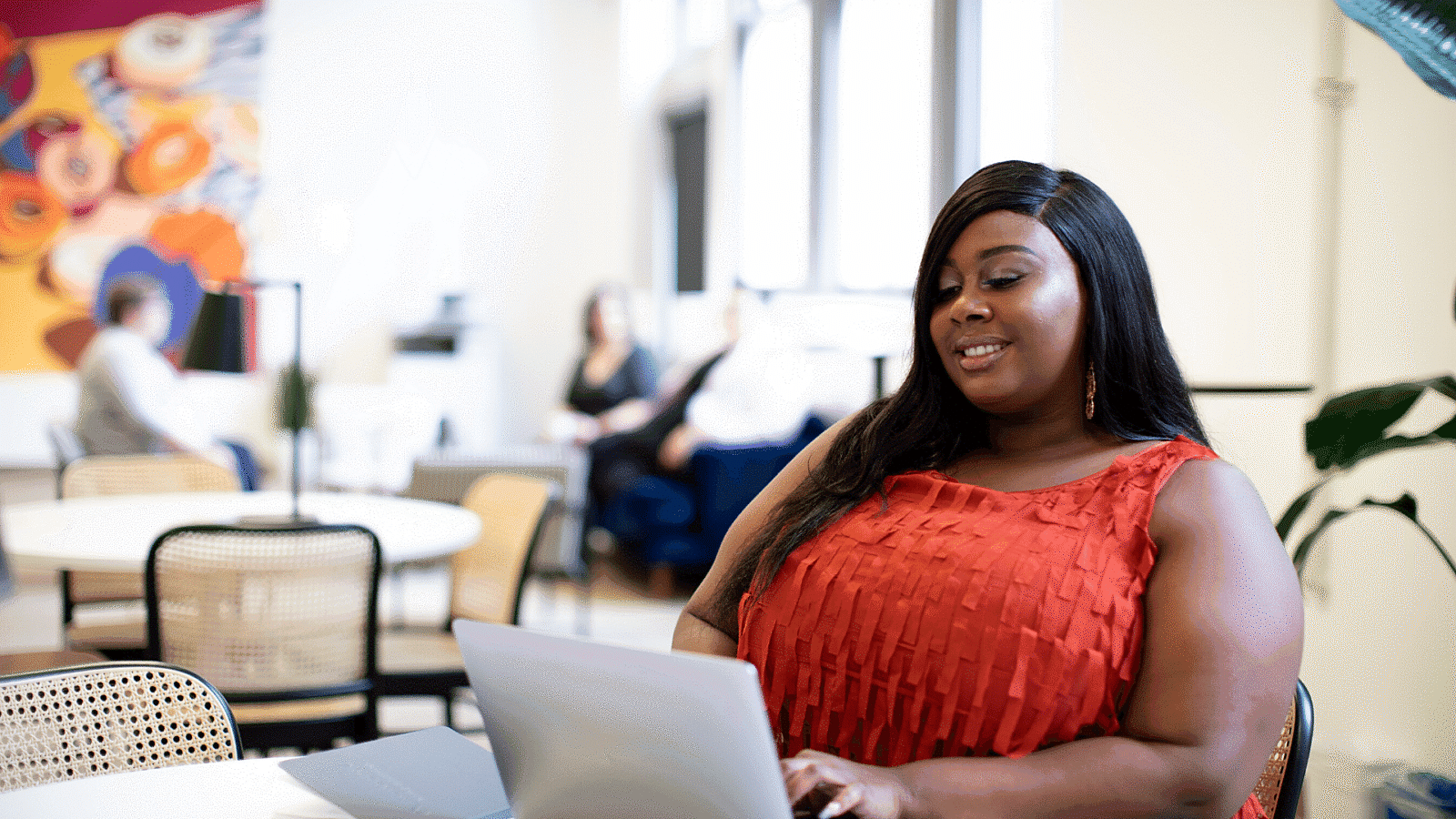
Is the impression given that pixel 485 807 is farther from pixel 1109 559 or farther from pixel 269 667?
pixel 269 667

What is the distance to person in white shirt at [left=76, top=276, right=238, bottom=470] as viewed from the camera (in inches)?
195

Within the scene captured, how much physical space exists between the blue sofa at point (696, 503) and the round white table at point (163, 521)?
6.59ft

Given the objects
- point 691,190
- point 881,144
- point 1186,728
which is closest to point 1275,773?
point 1186,728

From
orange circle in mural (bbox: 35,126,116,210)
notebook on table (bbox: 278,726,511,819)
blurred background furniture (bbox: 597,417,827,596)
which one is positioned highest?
orange circle in mural (bbox: 35,126,116,210)

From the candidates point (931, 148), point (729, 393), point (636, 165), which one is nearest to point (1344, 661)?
point (931, 148)

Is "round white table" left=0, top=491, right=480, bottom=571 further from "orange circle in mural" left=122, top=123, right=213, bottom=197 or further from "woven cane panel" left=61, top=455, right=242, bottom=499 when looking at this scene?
"orange circle in mural" left=122, top=123, right=213, bottom=197

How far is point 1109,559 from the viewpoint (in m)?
1.06

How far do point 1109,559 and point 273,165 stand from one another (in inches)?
302

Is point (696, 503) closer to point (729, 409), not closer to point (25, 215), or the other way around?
point (729, 409)

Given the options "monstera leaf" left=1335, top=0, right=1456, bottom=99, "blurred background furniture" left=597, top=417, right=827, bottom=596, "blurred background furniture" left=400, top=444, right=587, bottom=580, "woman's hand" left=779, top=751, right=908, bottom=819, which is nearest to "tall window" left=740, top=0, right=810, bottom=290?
"blurred background furniture" left=597, top=417, right=827, bottom=596

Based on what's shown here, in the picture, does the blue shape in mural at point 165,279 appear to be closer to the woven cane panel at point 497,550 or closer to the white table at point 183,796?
the woven cane panel at point 497,550

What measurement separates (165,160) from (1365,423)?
7.43 meters

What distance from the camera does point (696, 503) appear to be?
17.3 feet

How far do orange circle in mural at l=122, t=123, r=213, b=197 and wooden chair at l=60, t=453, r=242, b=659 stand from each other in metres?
4.52
